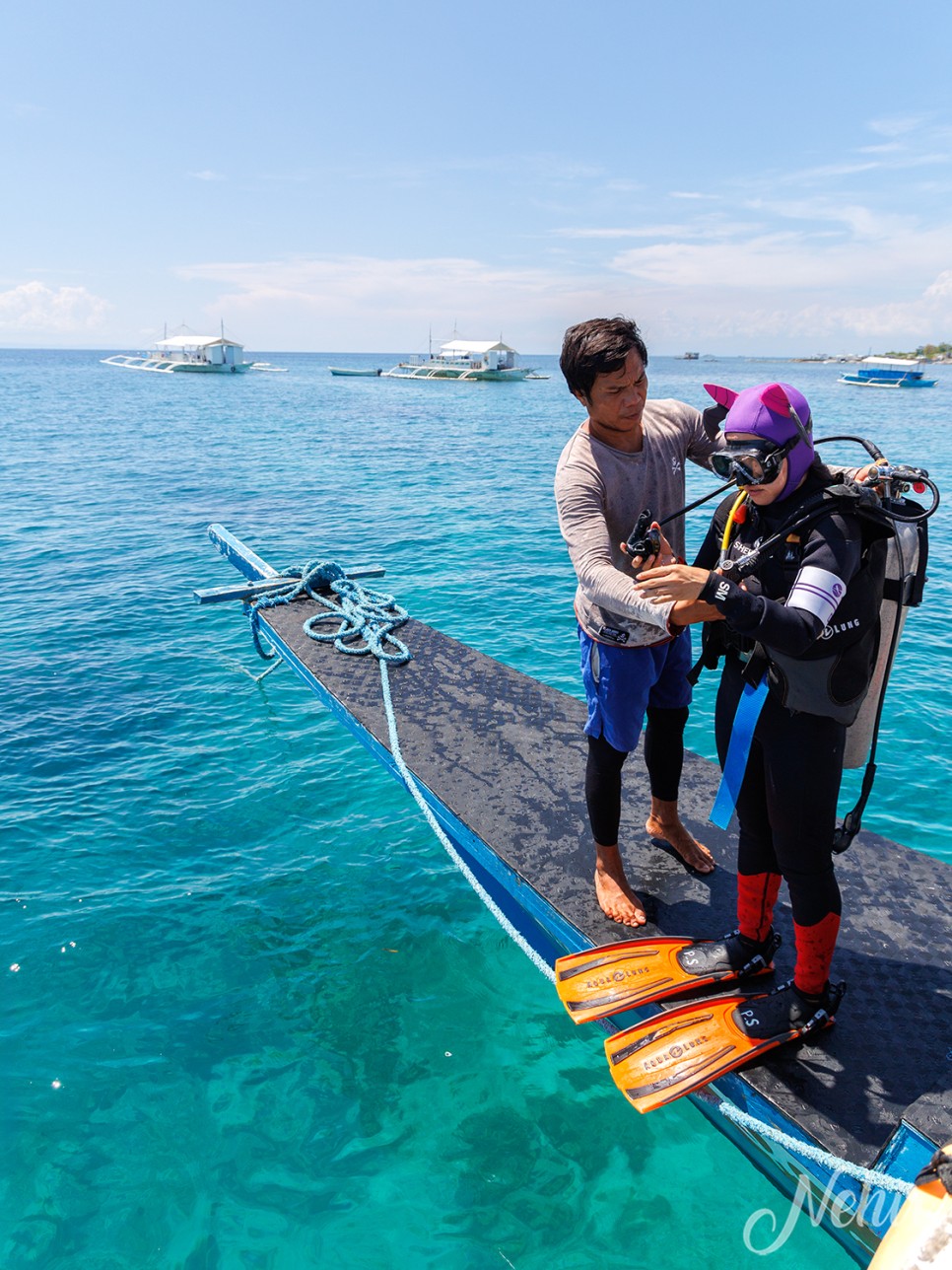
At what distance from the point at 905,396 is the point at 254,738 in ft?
218

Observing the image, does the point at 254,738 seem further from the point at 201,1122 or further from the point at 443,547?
the point at 443,547

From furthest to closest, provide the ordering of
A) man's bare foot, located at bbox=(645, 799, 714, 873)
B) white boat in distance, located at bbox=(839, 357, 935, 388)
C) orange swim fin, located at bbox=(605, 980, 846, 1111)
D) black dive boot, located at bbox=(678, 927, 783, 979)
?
1. white boat in distance, located at bbox=(839, 357, 935, 388)
2. man's bare foot, located at bbox=(645, 799, 714, 873)
3. black dive boot, located at bbox=(678, 927, 783, 979)
4. orange swim fin, located at bbox=(605, 980, 846, 1111)

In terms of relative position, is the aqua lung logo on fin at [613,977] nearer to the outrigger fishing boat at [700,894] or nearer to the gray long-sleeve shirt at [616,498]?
the outrigger fishing boat at [700,894]

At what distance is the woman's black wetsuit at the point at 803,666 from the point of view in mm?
2252

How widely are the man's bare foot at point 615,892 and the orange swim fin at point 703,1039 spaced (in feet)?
1.66

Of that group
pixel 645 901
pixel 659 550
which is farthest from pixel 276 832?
pixel 659 550

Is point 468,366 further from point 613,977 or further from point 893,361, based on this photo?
point 613,977

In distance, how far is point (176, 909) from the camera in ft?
17.7

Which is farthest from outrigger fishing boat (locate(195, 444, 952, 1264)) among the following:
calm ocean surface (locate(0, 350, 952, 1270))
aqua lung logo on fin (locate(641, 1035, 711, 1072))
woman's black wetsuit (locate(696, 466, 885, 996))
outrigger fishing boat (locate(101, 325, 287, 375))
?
outrigger fishing boat (locate(101, 325, 287, 375))

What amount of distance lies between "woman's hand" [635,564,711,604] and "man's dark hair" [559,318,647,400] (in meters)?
0.87

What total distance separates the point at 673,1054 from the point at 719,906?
37.2 inches

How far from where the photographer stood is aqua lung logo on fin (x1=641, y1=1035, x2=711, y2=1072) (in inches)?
108

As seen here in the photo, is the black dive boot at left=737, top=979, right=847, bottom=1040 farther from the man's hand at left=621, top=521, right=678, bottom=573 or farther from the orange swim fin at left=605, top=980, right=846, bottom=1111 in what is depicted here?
the man's hand at left=621, top=521, right=678, bottom=573

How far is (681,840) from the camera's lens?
3.83 metres
